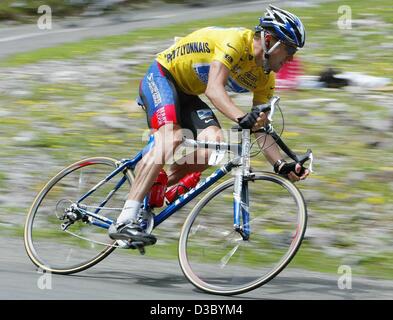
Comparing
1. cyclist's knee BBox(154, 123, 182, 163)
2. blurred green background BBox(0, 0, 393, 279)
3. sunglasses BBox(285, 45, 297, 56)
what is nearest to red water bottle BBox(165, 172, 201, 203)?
cyclist's knee BBox(154, 123, 182, 163)

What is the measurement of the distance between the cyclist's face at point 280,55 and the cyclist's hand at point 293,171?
69cm

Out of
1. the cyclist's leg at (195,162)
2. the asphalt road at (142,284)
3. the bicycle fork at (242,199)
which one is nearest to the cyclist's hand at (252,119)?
the bicycle fork at (242,199)

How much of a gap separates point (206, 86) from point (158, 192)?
33.4 inches

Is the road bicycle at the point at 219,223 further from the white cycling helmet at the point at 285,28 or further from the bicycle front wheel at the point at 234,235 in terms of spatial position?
the white cycling helmet at the point at 285,28

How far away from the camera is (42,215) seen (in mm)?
7430

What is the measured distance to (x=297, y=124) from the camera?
35.2 ft

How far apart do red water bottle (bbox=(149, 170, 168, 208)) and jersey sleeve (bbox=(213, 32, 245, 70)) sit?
100cm

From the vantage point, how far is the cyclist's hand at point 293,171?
21.0 ft

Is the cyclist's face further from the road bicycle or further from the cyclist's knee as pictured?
the cyclist's knee

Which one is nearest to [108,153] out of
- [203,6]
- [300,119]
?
[300,119]

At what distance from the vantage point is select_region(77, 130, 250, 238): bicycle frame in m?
6.45

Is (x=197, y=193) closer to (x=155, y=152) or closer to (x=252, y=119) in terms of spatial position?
(x=155, y=152)

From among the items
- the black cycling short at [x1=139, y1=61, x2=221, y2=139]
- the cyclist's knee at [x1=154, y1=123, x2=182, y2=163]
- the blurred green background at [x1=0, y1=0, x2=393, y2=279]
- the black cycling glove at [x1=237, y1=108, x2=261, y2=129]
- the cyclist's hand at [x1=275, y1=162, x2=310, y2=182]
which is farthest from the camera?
the blurred green background at [x1=0, y1=0, x2=393, y2=279]
